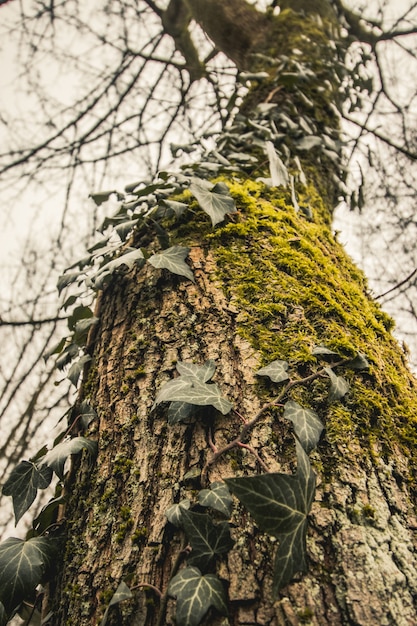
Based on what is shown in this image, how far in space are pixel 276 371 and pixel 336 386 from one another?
0.42 feet

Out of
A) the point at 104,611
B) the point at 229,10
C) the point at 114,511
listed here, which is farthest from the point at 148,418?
the point at 229,10

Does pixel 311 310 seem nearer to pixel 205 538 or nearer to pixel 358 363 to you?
pixel 358 363

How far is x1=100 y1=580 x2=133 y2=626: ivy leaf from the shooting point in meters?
0.62

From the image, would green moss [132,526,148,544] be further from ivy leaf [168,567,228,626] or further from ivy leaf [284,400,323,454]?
ivy leaf [284,400,323,454]

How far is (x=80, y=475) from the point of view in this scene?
917 mm

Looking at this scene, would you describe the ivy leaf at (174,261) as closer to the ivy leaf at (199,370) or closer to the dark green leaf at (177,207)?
the dark green leaf at (177,207)

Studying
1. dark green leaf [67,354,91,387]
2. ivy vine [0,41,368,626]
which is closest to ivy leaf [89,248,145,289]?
ivy vine [0,41,368,626]

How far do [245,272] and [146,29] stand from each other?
3052 millimetres

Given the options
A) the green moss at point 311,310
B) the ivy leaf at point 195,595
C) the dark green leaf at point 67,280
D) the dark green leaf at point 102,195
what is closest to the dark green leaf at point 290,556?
the ivy leaf at point 195,595

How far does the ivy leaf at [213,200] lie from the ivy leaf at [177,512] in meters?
0.80

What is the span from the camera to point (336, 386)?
0.82 metres

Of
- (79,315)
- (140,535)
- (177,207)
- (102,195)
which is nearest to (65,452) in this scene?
(140,535)

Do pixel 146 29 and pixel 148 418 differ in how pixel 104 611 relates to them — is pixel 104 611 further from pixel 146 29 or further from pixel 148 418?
pixel 146 29

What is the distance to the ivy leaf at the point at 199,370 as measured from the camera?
85 centimetres
